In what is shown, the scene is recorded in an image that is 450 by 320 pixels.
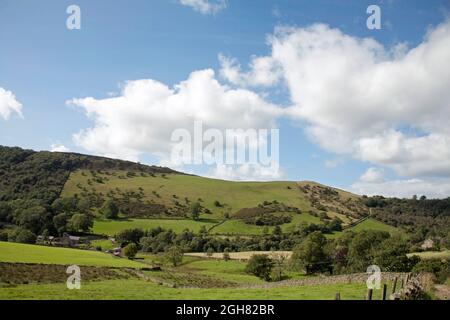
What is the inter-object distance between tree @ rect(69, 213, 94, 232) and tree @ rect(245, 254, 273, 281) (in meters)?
65.3

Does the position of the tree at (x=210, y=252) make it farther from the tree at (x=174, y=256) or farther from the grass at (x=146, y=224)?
the grass at (x=146, y=224)

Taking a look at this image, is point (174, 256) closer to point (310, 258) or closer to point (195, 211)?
point (310, 258)

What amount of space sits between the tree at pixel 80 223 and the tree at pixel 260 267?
65341 millimetres

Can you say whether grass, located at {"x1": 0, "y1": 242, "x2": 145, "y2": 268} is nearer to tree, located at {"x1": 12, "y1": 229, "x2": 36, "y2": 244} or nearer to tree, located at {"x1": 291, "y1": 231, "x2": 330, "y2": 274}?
tree, located at {"x1": 12, "y1": 229, "x2": 36, "y2": 244}

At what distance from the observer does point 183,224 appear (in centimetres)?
14500

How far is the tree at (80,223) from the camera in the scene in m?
130

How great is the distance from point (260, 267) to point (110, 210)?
3079 inches

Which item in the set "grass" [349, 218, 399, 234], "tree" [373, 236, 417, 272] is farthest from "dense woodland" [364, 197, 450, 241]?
"tree" [373, 236, 417, 272]

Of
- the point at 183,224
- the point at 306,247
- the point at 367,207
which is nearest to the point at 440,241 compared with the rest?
the point at 306,247

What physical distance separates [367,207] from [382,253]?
12143 centimetres

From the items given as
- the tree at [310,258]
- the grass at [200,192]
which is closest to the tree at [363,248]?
the tree at [310,258]

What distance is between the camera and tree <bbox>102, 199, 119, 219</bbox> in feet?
487

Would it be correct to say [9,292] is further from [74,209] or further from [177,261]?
[74,209]
